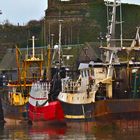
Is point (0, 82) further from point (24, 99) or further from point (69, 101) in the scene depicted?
point (69, 101)

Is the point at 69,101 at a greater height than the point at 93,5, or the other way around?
the point at 93,5

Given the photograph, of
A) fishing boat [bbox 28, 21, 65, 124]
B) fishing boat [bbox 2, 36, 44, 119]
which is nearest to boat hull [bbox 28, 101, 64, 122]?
fishing boat [bbox 28, 21, 65, 124]

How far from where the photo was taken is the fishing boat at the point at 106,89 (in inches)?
2032

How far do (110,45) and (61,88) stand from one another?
6.02 meters

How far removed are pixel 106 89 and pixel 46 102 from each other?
9.92 metres

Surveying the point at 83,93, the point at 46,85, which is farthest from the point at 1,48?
the point at 83,93

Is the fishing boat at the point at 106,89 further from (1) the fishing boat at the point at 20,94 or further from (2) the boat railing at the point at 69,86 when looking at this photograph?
(1) the fishing boat at the point at 20,94

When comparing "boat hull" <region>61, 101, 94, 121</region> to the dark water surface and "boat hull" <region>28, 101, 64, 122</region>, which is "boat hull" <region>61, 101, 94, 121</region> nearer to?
the dark water surface

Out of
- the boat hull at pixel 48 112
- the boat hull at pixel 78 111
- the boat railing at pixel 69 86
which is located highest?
the boat railing at pixel 69 86

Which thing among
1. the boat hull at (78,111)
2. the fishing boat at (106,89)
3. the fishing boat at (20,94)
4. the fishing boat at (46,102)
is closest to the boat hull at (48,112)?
the fishing boat at (46,102)

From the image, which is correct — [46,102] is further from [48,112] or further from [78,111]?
[78,111]

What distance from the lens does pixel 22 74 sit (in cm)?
7500

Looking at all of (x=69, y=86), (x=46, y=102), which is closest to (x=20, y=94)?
(x=46, y=102)

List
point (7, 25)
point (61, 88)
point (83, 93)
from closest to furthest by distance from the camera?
point (83, 93)
point (61, 88)
point (7, 25)
